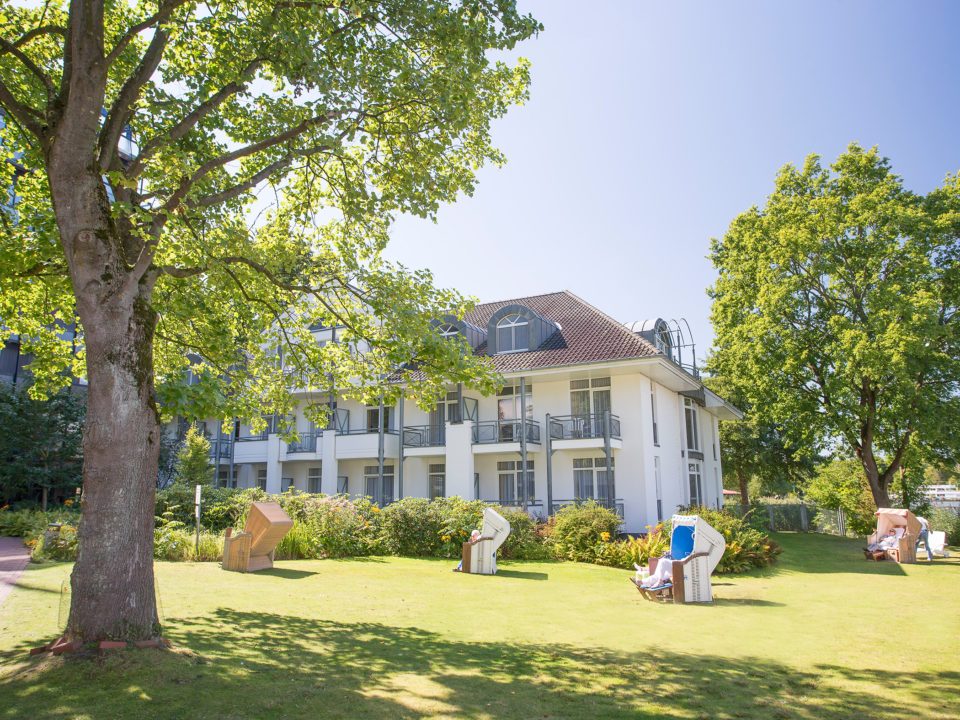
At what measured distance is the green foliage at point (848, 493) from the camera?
29.0 m

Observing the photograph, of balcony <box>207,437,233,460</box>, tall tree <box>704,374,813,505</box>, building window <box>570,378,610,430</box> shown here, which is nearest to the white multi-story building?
building window <box>570,378,610,430</box>

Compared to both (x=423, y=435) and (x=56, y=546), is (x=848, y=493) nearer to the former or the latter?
(x=423, y=435)

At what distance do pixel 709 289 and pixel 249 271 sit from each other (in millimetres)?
25207

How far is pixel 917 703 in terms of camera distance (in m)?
5.30

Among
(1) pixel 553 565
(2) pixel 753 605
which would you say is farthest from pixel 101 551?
(1) pixel 553 565

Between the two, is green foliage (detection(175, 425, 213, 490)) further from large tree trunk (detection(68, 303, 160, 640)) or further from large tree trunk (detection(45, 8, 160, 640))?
large tree trunk (detection(68, 303, 160, 640))

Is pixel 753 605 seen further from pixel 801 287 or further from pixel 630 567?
pixel 801 287

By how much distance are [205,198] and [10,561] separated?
1095 centimetres

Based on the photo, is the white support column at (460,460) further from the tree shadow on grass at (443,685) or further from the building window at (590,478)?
the tree shadow on grass at (443,685)

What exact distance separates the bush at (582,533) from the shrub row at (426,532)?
0.03 meters

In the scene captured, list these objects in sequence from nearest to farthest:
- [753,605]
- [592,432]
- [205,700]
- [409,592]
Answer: [205,700]
[753,605]
[409,592]
[592,432]

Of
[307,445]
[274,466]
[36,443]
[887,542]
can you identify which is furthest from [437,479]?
[887,542]

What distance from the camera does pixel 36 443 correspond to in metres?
24.2

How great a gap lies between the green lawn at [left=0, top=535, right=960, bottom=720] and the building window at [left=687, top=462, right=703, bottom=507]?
16678 millimetres
